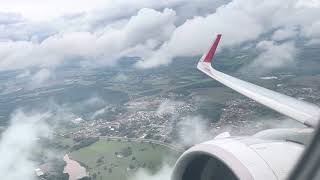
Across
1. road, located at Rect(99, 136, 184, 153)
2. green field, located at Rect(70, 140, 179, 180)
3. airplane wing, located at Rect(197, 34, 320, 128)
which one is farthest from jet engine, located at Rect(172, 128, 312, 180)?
road, located at Rect(99, 136, 184, 153)

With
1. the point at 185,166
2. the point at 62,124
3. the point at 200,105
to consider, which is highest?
the point at 185,166

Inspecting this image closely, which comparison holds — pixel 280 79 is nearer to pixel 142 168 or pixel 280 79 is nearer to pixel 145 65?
pixel 142 168

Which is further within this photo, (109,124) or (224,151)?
(109,124)

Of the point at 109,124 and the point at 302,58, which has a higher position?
the point at 109,124

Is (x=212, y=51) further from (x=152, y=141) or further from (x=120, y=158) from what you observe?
(x=152, y=141)

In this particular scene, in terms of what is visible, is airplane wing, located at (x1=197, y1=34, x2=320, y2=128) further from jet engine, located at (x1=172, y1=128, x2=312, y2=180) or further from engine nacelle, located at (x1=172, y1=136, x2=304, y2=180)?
engine nacelle, located at (x1=172, y1=136, x2=304, y2=180)

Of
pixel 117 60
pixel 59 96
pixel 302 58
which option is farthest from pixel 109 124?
pixel 117 60
